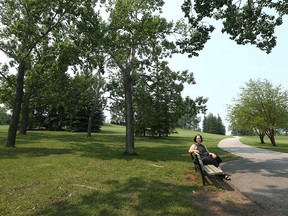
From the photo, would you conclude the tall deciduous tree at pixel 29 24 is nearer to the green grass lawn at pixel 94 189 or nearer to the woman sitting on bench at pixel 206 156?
the green grass lawn at pixel 94 189

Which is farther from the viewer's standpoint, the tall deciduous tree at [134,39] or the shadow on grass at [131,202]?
the tall deciduous tree at [134,39]

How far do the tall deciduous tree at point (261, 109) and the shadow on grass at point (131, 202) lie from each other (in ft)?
100

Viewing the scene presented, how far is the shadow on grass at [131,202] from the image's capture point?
589 cm

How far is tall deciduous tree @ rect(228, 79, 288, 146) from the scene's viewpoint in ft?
115

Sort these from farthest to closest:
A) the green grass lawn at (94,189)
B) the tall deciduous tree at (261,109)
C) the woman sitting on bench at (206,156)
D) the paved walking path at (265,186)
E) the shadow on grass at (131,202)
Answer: the tall deciduous tree at (261,109), the woman sitting on bench at (206,156), the paved walking path at (265,186), the green grass lawn at (94,189), the shadow on grass at (131,202)

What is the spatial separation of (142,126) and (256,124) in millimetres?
16884

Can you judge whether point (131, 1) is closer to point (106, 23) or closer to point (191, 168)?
point (106, 23)

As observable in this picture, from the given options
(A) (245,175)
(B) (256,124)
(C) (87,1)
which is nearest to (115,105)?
(B) (256,124)

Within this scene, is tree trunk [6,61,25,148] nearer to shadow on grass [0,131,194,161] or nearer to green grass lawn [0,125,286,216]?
shadow on grass [0,131,194,161]

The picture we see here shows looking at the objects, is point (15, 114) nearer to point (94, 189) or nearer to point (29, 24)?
point (29, 24)

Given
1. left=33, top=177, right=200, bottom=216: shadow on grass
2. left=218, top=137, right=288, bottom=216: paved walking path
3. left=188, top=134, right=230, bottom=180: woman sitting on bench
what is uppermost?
left=188, top=134, right=230, bottom=180: woman sitting on bench

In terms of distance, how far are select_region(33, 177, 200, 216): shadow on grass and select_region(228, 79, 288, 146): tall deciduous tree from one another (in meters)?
30.6

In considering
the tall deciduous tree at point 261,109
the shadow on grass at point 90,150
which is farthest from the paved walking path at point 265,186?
the tall deciduous tree at point 261,109

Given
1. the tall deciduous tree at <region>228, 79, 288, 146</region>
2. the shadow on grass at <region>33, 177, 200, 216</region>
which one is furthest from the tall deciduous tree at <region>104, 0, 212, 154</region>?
the tall deciduous tree at <region>228, 79, 288, 146</region>
